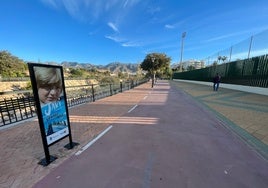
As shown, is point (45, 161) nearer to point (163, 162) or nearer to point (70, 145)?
point (70, 145)

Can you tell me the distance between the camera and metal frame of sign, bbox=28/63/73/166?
109 inches

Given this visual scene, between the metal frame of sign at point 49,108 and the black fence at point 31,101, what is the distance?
3047mm

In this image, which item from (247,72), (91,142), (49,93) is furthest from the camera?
(247,72)

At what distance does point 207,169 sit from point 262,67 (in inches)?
560

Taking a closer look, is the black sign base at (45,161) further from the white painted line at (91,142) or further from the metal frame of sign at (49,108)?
the white painted line at (91,142)

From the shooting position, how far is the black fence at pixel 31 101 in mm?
5375

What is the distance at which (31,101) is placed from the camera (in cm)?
621

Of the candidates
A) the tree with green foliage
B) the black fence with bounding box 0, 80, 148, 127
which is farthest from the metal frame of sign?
the tree with green foliage

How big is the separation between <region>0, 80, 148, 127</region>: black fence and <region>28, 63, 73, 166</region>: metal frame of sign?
3047mm

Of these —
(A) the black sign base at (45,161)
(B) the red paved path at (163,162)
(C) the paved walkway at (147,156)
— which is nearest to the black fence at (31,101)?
(C) the paved walkway at (147,156)

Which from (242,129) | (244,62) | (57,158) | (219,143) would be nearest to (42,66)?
(57,158)

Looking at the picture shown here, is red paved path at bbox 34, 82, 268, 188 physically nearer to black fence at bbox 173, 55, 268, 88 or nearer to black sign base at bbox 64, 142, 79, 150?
black sign base at bbox 64, 142, 79, 150

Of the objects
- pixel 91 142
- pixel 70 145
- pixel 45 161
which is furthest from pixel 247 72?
pixel 45 161

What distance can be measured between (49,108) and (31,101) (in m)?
4.02
